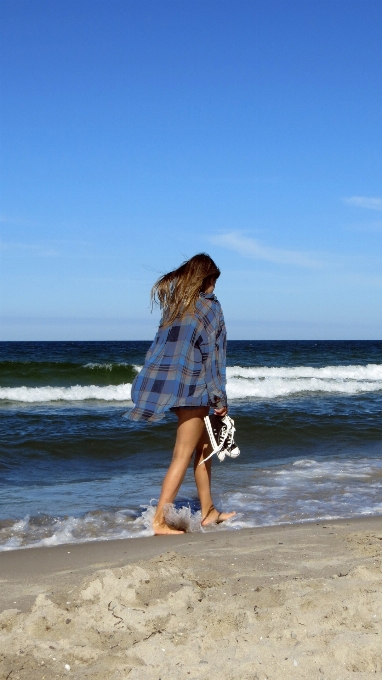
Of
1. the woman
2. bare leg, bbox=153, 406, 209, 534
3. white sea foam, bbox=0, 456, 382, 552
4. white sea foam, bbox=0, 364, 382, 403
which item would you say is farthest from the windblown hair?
white sea foam, bbox=0, 364, 382, 403

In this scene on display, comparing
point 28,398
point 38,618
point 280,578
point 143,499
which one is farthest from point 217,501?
point 28,398

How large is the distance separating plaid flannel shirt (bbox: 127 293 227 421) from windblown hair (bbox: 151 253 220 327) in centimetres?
5

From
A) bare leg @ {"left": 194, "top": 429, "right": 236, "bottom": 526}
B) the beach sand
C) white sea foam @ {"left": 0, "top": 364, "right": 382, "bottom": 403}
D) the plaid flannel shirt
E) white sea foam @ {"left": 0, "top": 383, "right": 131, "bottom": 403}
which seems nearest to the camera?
Result: the beach sand

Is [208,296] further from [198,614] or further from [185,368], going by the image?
[198,614]

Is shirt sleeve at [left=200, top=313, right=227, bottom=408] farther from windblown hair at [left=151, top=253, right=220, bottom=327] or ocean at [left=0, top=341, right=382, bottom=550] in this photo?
ocean at [left=0, top=341, right=382, bottom=550]

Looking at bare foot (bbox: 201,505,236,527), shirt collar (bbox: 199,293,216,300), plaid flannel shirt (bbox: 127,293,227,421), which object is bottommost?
bare foot (bbox: 201,505,236,527)

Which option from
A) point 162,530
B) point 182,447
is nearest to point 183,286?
point 182,447

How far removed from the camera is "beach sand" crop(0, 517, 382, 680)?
228 centimetres

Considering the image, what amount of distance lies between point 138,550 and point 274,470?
3.32m

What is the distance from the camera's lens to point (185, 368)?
430cm

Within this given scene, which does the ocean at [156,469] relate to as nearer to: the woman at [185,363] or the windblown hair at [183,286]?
the woman at [185,363]

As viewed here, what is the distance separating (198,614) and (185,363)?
1.87 meters

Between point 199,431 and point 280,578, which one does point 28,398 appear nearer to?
point 199,431

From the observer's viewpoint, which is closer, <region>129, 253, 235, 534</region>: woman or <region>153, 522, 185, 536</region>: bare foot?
<region>129, 253, 235, 534</region>: woman
